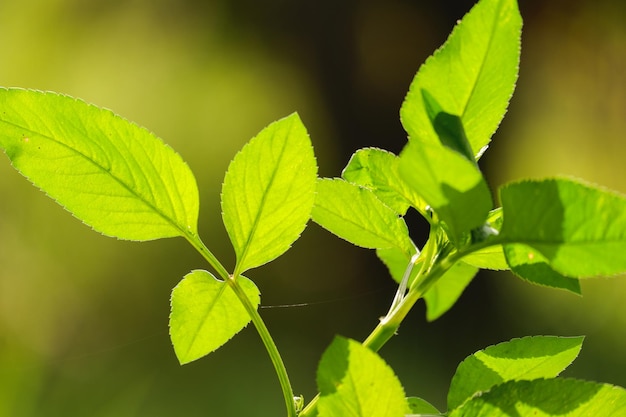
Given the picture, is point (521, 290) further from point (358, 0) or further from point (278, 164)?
point (278, 164)

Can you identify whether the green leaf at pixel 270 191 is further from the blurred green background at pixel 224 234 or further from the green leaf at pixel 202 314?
the blurred green background at pixel 224 234

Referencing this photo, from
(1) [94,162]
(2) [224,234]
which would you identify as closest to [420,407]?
(1) [94,162]

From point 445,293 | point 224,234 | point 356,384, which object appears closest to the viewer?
point 356,384

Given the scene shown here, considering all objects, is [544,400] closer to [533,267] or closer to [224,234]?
[533,267]

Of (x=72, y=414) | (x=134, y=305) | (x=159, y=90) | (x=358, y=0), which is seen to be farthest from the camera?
(x=358, y=0)

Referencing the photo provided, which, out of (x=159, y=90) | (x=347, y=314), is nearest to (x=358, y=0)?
(x=159, y=90)

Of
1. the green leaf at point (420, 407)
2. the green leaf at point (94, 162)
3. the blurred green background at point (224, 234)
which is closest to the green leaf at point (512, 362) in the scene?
the green leaf at point (420, 407)

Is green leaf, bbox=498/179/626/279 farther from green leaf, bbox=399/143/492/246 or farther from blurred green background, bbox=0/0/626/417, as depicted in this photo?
blurred green background, bbox=0/0/626/417
